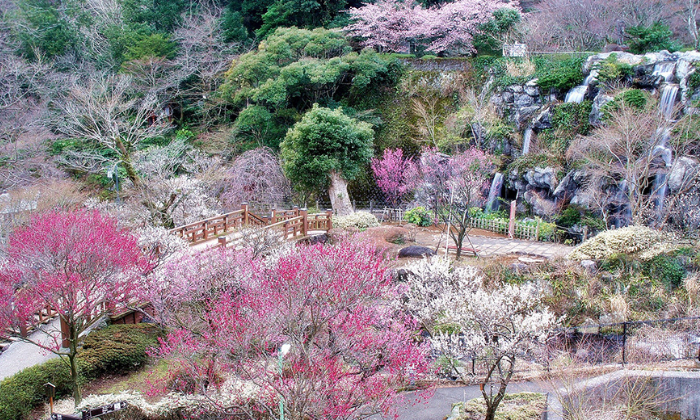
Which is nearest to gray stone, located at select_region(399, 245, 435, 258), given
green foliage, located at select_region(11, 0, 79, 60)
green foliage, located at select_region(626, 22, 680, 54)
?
green foliage, located at select_region(626, 22, 680, 54)

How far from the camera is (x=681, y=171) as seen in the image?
17.4m

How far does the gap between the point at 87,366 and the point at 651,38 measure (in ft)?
83.5

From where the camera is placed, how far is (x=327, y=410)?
785cm

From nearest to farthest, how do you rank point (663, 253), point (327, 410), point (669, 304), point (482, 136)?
point (327, 410) → point (669, 304) → point (663, 253) → point (482, 136)

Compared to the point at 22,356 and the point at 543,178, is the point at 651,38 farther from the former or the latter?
the point at 22,356

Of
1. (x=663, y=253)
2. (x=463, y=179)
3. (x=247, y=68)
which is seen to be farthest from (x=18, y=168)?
(x=663, y=253)

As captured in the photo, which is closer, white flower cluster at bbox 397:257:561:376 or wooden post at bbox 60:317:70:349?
white flower cluster at bbox 397:257:561:376

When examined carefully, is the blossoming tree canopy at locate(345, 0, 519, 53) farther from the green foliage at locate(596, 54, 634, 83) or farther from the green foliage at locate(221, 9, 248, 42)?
the green foliage at locate(596, 54, 634, 83)

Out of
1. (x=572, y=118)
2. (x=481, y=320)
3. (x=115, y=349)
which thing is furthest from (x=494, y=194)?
(x=115, y=349)

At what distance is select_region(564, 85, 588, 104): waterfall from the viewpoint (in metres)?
22.3

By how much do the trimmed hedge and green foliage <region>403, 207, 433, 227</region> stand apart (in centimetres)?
1207

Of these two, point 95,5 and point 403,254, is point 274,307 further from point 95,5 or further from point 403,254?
point 95,5

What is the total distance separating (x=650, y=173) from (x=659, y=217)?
5.32 feet

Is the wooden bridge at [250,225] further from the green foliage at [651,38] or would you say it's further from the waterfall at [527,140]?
the green foliage at [651,38]
